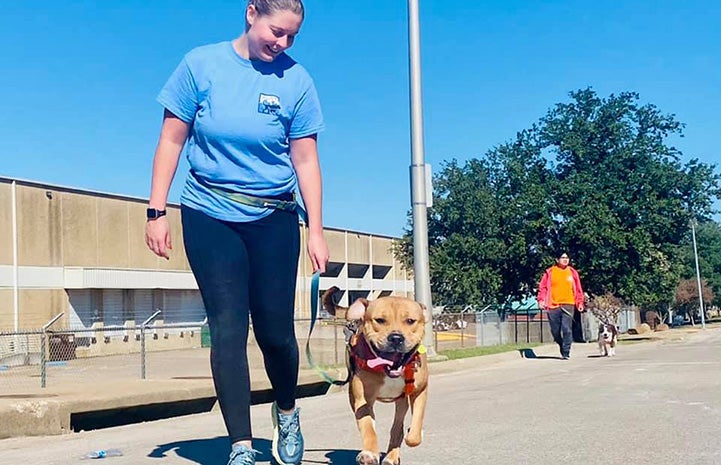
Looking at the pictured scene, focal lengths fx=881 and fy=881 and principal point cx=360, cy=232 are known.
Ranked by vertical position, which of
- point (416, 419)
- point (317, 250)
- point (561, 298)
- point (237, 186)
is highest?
point (237, 186)

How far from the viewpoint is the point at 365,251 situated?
59.7m

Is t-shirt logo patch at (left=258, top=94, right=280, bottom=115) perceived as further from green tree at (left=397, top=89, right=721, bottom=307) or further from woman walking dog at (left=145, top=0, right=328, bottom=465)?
green tree at (left=397, top=89, right=721, bottom=307)

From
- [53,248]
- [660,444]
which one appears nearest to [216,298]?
[660,444]

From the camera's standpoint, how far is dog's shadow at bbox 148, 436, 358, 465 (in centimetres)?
489

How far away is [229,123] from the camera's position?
4.18m

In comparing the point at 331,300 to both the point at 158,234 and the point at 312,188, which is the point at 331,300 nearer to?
the point at 312,188

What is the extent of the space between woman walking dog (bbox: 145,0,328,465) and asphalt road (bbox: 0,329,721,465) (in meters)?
0.96

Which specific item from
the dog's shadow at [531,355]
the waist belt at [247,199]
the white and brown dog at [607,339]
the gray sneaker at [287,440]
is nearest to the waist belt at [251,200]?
the waist belt at [247,199]

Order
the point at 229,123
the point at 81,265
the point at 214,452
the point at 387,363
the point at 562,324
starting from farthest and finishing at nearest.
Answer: the point at 81,265, the point at 562,324, the point at 214,452, the point at 387,363, the point at 229,123

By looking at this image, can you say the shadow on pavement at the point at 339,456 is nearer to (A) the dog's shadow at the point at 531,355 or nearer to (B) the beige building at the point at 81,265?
(A) the dog's shadow at the point at 531,355

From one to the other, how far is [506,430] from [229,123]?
3.00m

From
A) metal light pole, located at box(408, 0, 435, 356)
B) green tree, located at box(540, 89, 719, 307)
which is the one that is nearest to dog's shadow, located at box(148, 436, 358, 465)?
metal light pole, located at box(408, 0, 435, 356)

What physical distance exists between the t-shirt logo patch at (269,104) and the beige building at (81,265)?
1133 inches

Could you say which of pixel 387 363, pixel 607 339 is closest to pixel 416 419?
pixel 387 363
